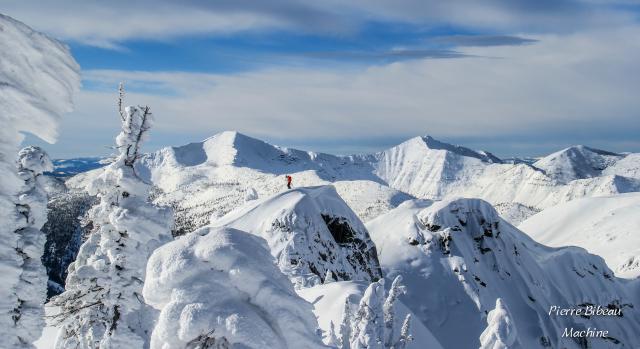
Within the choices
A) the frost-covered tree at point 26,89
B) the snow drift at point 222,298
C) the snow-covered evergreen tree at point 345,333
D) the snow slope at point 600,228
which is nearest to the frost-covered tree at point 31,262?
the frost-covered tree at point 26,89

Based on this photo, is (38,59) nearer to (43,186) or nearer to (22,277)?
(22,277)

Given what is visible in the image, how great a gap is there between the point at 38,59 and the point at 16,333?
5384mm

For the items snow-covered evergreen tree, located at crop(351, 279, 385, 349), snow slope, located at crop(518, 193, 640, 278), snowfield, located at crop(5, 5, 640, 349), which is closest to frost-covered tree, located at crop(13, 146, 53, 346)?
snowfield, located at crop(5, 5, 640, 349)

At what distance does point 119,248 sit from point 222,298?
5492 millimetres

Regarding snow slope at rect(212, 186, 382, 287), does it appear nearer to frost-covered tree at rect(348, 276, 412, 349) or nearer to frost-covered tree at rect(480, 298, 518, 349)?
frost-covered tree at rect(348, 276, 412, 349)

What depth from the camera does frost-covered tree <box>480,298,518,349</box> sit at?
21719 mm

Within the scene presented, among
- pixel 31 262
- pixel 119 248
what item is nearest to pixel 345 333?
pixel 119 248

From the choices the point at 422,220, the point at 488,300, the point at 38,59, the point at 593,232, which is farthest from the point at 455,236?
the point at 593,232

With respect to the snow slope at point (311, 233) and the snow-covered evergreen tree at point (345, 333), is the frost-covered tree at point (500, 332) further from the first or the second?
the snow slope at point (311, 233)

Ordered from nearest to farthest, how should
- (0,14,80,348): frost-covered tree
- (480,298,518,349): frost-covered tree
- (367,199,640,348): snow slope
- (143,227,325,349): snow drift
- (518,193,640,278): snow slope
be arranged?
(0,14,80,348): frost-covered tree, (143,227,325,349): snow drift, (480,298,518,349): frost-covered tree, (367,199,640,348): snow slope, (518,193,640,278): snow slope

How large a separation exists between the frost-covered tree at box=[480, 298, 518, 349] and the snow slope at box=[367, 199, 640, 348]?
46.7m

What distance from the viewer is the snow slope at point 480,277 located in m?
70.5

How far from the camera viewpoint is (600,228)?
Result: 161 metres

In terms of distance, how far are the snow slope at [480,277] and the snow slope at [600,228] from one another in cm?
3843
